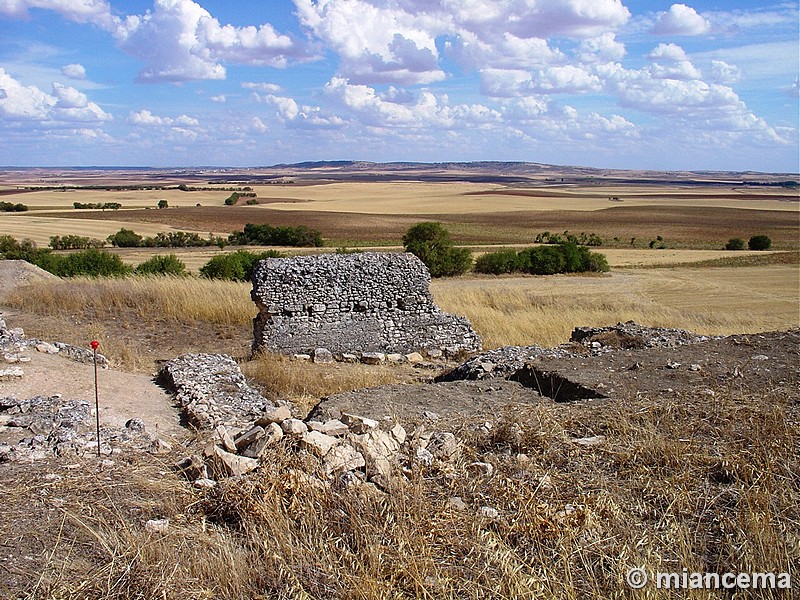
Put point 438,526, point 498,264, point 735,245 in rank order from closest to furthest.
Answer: point 438,526, point 498,264, point 735,245

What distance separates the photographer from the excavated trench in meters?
7.62

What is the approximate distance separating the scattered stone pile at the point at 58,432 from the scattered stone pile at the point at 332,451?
0.80 meters

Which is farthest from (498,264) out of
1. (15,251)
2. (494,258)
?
(15,251)

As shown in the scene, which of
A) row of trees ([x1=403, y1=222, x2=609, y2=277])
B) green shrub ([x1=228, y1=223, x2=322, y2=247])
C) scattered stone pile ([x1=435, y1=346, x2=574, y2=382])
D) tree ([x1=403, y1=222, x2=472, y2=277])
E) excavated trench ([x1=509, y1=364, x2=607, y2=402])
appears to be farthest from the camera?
green shrub ([x1=228, y1=223, x2=322, y2=247])

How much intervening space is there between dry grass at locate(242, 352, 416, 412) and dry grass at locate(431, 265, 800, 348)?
3.71 metres

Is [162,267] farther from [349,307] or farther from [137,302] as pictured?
[349,307]

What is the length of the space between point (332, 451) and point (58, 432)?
286cm

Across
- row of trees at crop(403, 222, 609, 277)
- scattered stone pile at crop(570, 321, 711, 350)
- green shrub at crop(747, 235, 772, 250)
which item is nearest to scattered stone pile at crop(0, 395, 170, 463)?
scattered stone pile at crop(570, 321, 711, 350)

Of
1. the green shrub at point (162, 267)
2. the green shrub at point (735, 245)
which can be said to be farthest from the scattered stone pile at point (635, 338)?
the green shrub at point (735, 245)

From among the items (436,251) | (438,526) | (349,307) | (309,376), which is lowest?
(309,376)

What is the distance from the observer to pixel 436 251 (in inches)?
1355

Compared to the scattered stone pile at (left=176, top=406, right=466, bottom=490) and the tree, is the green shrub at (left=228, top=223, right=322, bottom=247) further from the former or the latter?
the scattered stone pile at (left=176, top=406, right=466, bottom=490)

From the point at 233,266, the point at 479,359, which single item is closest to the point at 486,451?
the point at 479,359

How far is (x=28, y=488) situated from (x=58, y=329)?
424 inches
